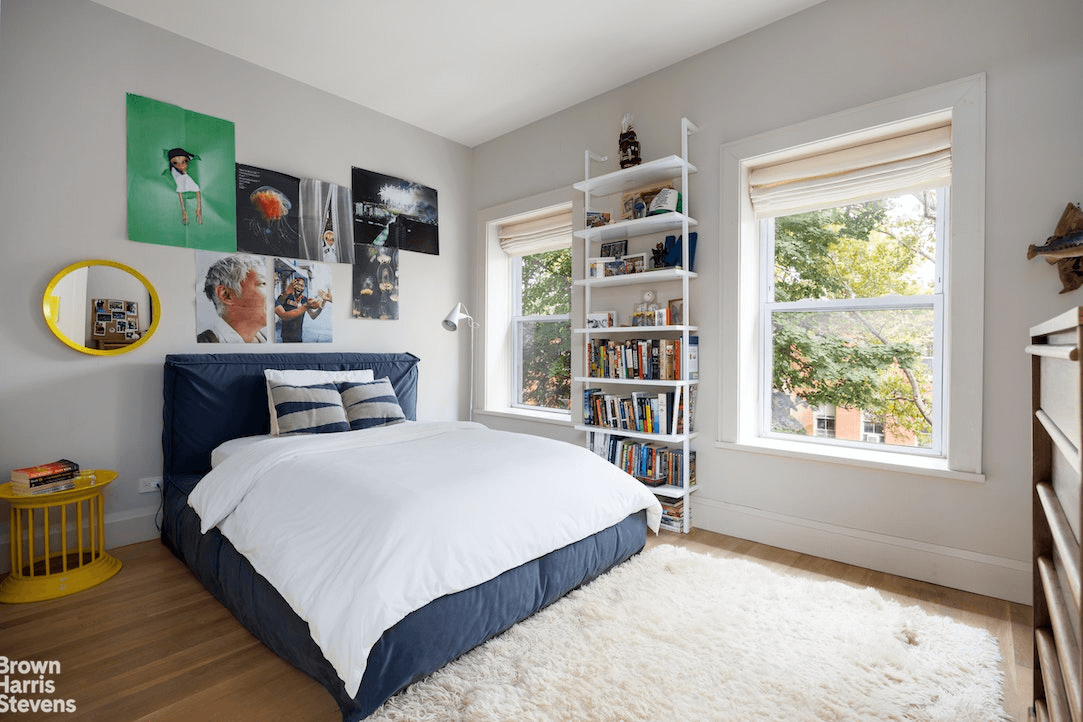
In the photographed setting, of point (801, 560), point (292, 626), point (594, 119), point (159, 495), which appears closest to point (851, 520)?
point (801, 560)

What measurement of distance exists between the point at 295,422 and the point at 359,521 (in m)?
1.39

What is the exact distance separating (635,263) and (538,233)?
1.15 meters

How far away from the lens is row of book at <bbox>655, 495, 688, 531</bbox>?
3053mm

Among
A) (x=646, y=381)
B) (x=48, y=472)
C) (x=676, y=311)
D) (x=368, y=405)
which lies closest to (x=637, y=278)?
(x=676, y=311)

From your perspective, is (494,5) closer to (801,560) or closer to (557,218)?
(557,218)

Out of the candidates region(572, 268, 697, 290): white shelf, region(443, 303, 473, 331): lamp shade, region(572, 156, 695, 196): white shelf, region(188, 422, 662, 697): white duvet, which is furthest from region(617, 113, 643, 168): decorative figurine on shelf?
region(188, 422, 662, 697): white duvet

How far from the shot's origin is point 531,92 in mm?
3568

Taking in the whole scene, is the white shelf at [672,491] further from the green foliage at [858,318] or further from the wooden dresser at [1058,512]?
the wooden dresser at [1058,512]

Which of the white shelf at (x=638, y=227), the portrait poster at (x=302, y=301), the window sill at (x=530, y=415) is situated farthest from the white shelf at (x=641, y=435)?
the portrait poster at (x=302, y=301)

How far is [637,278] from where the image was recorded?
3.15m

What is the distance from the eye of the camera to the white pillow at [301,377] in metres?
2.92

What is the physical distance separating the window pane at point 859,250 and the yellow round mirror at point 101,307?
3.54m

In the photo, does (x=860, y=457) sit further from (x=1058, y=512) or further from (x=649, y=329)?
(x=1058, y=512)

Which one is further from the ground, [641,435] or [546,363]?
[546,363]
